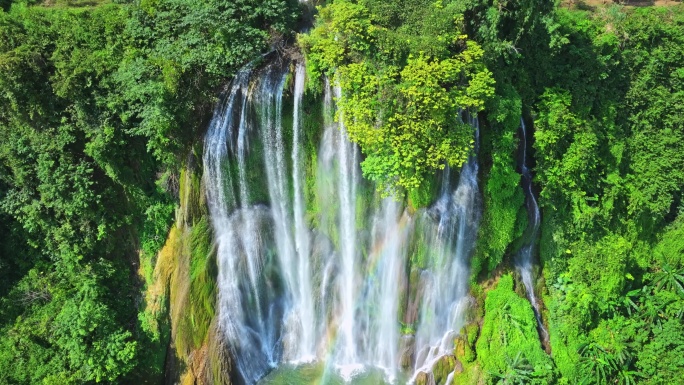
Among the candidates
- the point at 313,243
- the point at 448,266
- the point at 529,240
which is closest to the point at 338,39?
the point at 313,243

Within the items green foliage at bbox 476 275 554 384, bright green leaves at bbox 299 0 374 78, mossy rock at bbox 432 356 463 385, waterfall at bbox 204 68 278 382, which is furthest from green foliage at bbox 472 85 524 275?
waterfall at bbox 204 68 278 382

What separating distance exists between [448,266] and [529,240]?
3034mm

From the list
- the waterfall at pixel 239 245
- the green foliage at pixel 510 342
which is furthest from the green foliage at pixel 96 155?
the green foliage at pixel 510 342

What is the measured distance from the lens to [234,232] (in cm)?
1531

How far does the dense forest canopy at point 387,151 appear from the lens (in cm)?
1296

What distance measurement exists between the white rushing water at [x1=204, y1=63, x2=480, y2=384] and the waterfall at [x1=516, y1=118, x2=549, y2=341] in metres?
2.02

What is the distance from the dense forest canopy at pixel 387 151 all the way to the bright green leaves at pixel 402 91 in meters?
0.07

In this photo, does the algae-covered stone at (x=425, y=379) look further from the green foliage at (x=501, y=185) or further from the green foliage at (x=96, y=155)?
the green foliage at (x=96, y=155)

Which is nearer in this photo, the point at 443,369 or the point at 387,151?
the point at 387,151

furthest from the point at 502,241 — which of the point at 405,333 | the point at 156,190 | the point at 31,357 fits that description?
the point at 31,357

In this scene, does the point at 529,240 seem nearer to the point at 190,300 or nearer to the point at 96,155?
the point at 190,300

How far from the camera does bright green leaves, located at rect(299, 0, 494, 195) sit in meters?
12.0

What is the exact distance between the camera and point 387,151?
41.5 feet

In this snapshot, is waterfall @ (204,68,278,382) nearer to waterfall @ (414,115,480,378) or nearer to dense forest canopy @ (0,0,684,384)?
dense forest canopy @ (0,0,684,384)
